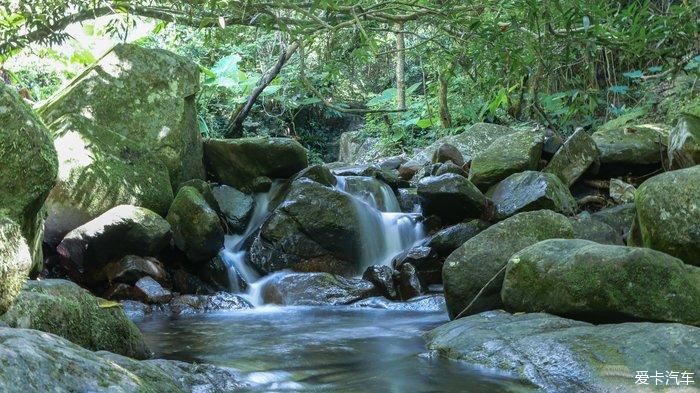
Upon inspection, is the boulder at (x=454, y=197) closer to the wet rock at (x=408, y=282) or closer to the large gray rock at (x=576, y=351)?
the wet rock at (x=408, y=282)

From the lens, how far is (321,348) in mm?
5586

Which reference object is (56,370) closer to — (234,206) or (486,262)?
(486,262)

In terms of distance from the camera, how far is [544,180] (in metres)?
8.51

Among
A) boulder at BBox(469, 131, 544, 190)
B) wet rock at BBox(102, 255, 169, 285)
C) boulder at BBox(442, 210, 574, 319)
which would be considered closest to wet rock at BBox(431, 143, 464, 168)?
boulder at BBox(469, 131, 544, 190)

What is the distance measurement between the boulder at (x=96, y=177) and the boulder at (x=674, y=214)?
5840 mm

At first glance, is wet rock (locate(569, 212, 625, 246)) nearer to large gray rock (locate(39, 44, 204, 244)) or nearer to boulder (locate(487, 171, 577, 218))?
boulder (locate(487, 171, 577, 218))

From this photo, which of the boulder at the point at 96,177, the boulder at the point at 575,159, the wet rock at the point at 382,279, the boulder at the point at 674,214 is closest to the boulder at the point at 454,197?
the wet rock at the point at 382,279

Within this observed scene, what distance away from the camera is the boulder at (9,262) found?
107 inches

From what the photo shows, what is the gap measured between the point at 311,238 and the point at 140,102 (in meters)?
3.19

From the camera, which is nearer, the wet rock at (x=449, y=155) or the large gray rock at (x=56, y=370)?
the large gray rock at (x=56, y=370)

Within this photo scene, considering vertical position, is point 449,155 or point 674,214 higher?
point 449,155

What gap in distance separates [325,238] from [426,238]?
1.33 m

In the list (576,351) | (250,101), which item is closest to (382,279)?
(576,351)

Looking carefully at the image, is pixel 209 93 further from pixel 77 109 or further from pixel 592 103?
pixel 592 103
